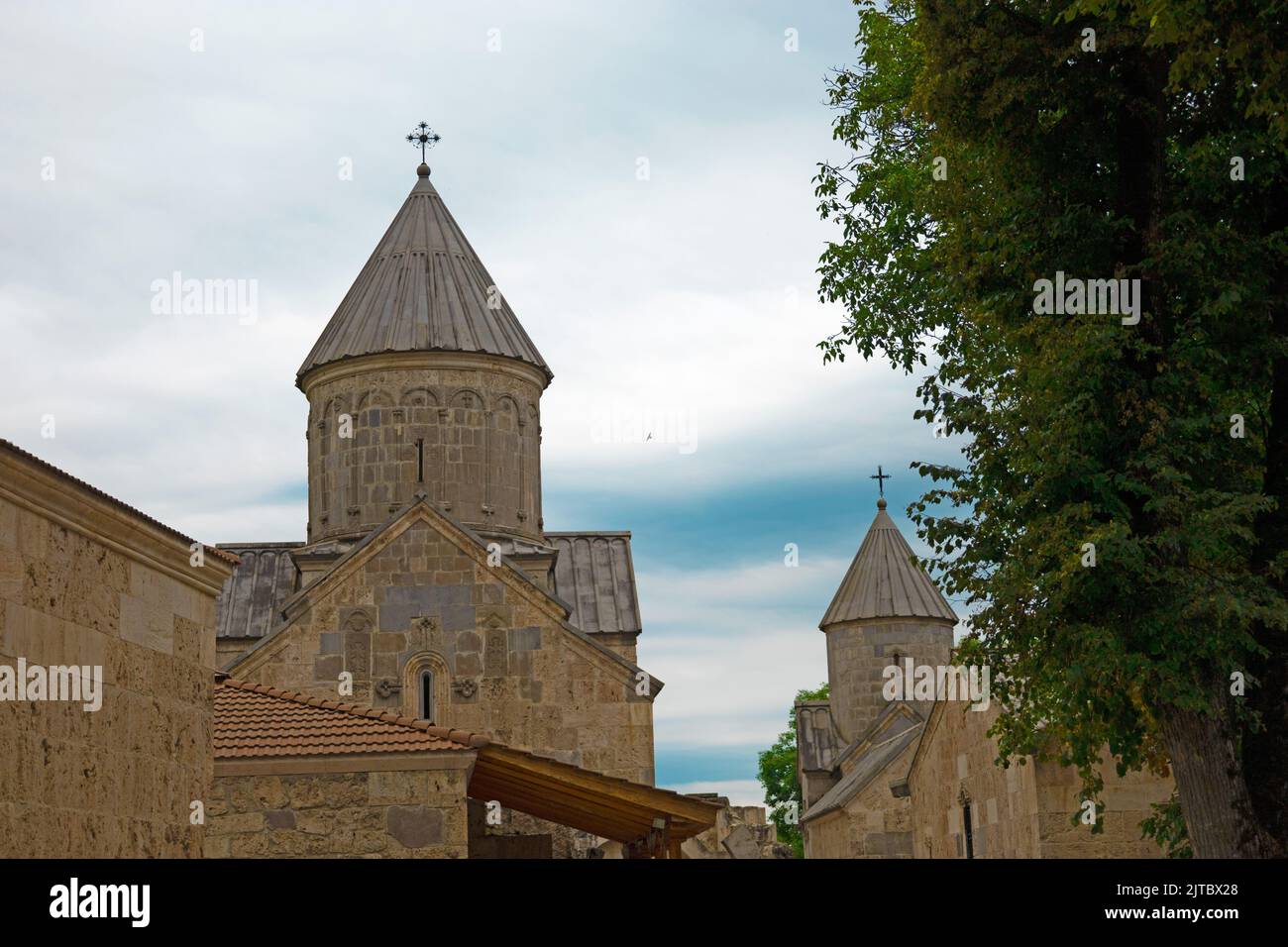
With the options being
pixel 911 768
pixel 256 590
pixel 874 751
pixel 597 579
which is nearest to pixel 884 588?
pixel 874 751

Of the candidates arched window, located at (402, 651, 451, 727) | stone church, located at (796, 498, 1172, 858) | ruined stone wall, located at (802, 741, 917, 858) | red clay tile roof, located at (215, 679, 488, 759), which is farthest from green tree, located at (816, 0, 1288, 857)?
ruined stone wall, located at (802, 741, 917, 858)

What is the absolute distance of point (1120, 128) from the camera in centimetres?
1188

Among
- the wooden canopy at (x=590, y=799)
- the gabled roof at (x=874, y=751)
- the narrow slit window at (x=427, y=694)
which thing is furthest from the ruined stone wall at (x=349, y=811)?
the gabled roof at (x=874, y=751)

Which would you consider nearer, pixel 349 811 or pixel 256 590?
pixel 349 811

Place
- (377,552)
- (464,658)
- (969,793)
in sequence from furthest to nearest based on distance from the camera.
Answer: (377,552)
(464,658)
(969,793)

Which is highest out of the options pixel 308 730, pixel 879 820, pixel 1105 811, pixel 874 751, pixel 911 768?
pixel 874 751

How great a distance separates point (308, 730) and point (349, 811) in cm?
94

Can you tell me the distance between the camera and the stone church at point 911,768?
668 inches

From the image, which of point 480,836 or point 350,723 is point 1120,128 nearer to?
point 350,723

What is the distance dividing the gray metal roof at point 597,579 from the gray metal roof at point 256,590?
5.34 metres

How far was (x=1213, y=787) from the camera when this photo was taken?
10.8 m

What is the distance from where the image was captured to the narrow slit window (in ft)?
75.5

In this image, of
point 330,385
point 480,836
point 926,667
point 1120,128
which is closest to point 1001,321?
point 1120,128

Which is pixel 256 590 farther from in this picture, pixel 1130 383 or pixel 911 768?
pixel 1130 383
